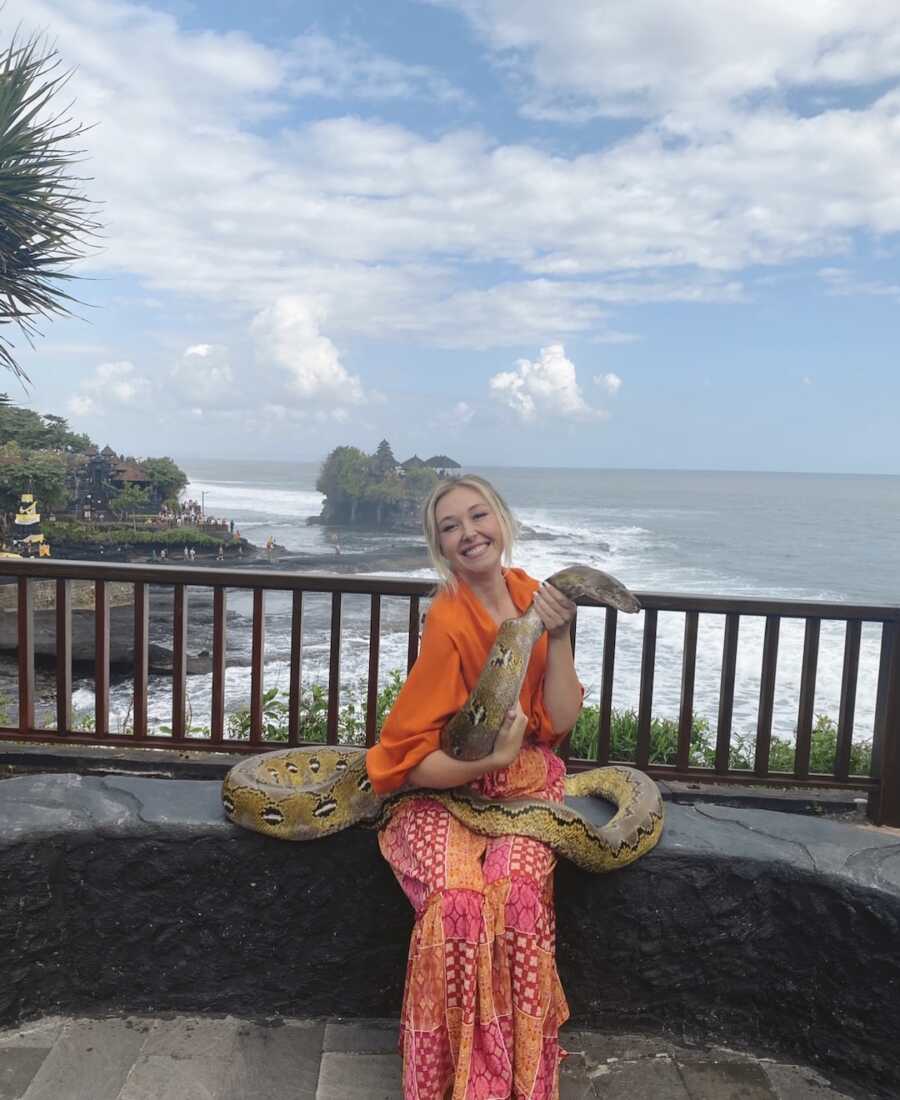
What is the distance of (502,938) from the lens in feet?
5.98

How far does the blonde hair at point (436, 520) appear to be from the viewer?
212cm

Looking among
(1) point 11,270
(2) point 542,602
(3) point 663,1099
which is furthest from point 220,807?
(1) point 11,270

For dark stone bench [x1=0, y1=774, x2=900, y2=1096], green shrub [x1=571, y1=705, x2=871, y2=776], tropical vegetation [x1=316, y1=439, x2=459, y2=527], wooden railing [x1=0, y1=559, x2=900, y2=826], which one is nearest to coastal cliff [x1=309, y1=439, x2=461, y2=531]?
tropical vegetation [x1=316, y1=439, x2=459, y2=527]

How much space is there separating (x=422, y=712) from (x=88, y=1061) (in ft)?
4.00

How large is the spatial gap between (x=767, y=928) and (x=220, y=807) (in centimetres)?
144

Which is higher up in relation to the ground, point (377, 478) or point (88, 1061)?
point (377, 478)

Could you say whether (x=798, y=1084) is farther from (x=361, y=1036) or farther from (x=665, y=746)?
(x=665, y=746)

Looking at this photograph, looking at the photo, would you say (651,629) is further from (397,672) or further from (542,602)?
(397,672)

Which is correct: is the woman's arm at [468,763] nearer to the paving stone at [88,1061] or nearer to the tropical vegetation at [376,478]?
the paving stone at [88,1061]

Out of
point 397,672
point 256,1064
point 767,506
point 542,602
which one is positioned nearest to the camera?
point 542,602

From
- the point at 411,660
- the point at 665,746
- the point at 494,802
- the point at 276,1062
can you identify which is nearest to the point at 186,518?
the point at 665,746

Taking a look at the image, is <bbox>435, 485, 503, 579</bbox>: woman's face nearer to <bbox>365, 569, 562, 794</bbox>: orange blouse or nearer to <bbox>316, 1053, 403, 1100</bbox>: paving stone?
<bbox>365, 569, 562, 794</bbox>: orange blouse

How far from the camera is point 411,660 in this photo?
4031mm

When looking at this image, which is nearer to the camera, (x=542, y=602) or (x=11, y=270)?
(x=542, y=602)
